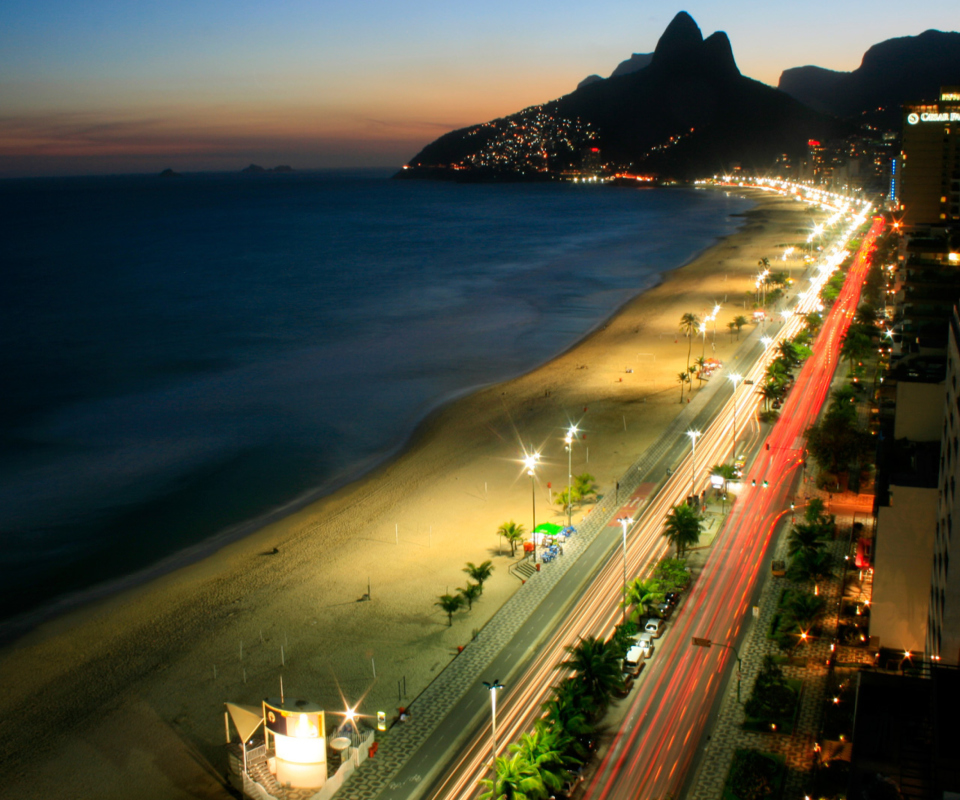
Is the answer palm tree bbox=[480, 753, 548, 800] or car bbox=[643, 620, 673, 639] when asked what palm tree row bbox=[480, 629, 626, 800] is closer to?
palm tree bbox=[480, 753, 548, 800]

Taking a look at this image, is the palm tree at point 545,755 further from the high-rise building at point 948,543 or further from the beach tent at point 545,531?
the beach tent at point 545,531

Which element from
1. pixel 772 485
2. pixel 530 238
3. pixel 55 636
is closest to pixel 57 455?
pixel 55 636

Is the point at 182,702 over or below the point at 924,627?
below

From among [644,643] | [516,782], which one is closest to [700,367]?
[644,643]

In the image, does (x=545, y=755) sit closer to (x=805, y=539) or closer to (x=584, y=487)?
(x=805, y=539)

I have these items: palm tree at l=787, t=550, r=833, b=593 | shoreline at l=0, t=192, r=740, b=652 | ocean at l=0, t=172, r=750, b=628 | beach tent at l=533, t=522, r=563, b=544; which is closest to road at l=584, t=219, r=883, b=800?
palm tree at l=787, t=550, r=833, b=593

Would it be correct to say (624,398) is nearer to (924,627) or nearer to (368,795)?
(924,627)
